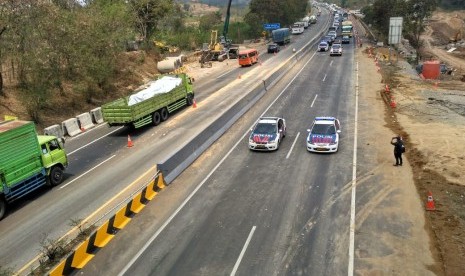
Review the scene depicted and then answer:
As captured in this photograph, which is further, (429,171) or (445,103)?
(445,103)

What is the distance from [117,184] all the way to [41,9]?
2085cm

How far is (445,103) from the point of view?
35.5 metres

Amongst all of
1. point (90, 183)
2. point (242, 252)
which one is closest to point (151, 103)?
point (90, 183)

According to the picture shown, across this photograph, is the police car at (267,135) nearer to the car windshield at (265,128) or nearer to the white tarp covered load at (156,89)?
the car windshield at (265,128)

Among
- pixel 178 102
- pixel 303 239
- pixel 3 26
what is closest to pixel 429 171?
pixel 303 239

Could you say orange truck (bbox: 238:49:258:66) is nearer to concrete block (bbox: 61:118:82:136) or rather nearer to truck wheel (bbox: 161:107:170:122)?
truck wheel (bbox: 161:107:170:122)

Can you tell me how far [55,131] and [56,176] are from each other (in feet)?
29.7

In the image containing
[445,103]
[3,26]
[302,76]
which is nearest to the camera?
[3,26]

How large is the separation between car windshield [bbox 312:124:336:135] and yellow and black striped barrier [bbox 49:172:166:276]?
9.56 m

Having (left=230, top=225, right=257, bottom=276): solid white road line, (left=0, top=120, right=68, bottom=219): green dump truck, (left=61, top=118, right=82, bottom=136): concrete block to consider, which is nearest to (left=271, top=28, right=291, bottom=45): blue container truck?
(left=61, top=118, right=82, bottom=136): concrete block

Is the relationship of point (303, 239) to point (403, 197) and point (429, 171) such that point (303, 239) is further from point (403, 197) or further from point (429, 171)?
point (429, 171)

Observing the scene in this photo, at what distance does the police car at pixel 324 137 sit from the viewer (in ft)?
75.8

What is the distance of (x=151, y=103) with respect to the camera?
29969mm

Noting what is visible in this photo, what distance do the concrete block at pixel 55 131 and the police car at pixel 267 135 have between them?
556 inches
